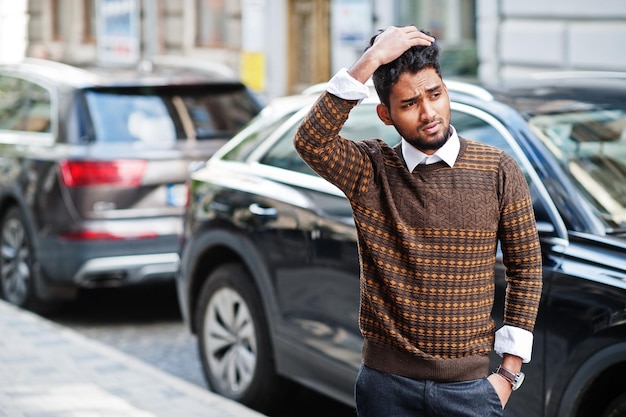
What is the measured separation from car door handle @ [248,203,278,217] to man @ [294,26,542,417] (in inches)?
101

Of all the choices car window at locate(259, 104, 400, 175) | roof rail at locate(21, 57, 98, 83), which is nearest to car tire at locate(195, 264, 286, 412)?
car window at locate(259, 104, 400, 175)

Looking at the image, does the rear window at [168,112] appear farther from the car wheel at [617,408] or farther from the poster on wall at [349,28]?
the poster on wall at [349,28]

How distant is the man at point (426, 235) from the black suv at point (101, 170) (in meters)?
5.07

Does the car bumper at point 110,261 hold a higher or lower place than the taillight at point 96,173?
lower

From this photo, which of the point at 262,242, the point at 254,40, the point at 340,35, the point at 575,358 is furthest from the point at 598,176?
the point at 254,40

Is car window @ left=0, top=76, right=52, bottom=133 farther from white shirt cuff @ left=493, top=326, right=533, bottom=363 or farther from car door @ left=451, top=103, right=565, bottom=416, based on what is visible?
white shirt cuff @ left=493, top=326, right=533, bottom=363

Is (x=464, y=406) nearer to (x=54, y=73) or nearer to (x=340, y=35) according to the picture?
(x=54, y=73)

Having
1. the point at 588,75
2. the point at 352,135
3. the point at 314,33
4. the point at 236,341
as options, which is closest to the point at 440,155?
the point at 352,135

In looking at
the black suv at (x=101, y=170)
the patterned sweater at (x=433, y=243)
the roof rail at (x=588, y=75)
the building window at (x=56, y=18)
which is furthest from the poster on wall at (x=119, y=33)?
the patterned sweater at (x=433, y=243)

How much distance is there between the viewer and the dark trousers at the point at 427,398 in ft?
10.4

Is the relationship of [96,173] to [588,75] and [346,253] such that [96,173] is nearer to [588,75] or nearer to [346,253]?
[346,253]

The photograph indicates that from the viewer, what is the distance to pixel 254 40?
18188 millimetres

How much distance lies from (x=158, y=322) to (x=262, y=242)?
2.90 meters

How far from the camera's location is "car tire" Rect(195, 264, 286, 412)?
5.91 metres
